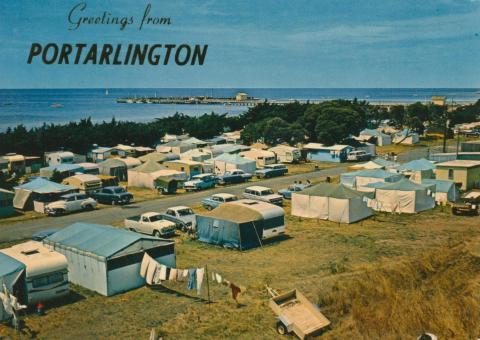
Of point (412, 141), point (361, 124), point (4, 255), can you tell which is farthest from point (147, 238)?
point (412, 141)

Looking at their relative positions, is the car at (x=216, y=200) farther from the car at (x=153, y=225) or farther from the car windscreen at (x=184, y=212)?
the car at (x=153, y=225)

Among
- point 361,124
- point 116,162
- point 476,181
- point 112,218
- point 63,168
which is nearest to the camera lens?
point 112,218

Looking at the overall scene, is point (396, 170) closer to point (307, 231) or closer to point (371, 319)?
point (307, 231)

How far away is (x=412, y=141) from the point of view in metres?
74.3

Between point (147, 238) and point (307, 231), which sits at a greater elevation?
point (147, 238)

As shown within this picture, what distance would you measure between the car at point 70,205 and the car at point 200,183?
28.0ft

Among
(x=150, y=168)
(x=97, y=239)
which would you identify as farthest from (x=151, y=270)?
(x=150, y=168)

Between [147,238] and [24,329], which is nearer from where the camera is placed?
[24,329]

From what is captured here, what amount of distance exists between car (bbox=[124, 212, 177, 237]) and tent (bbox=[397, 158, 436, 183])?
70.3ft

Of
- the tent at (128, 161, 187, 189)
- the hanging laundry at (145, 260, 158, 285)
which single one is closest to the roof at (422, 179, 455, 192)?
the tent at (128, 161, 187, 189)

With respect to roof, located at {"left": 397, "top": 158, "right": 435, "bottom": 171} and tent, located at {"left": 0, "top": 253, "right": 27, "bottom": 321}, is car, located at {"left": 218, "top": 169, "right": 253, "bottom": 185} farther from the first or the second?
tent, located at {"left": 0, "top": 253, "right": 27, "bottom": 321}

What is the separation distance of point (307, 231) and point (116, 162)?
23539 millimetres

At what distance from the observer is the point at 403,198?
3053 centimetres

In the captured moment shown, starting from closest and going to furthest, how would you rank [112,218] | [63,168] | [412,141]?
[112,218] < [63,168] < [412,141]
